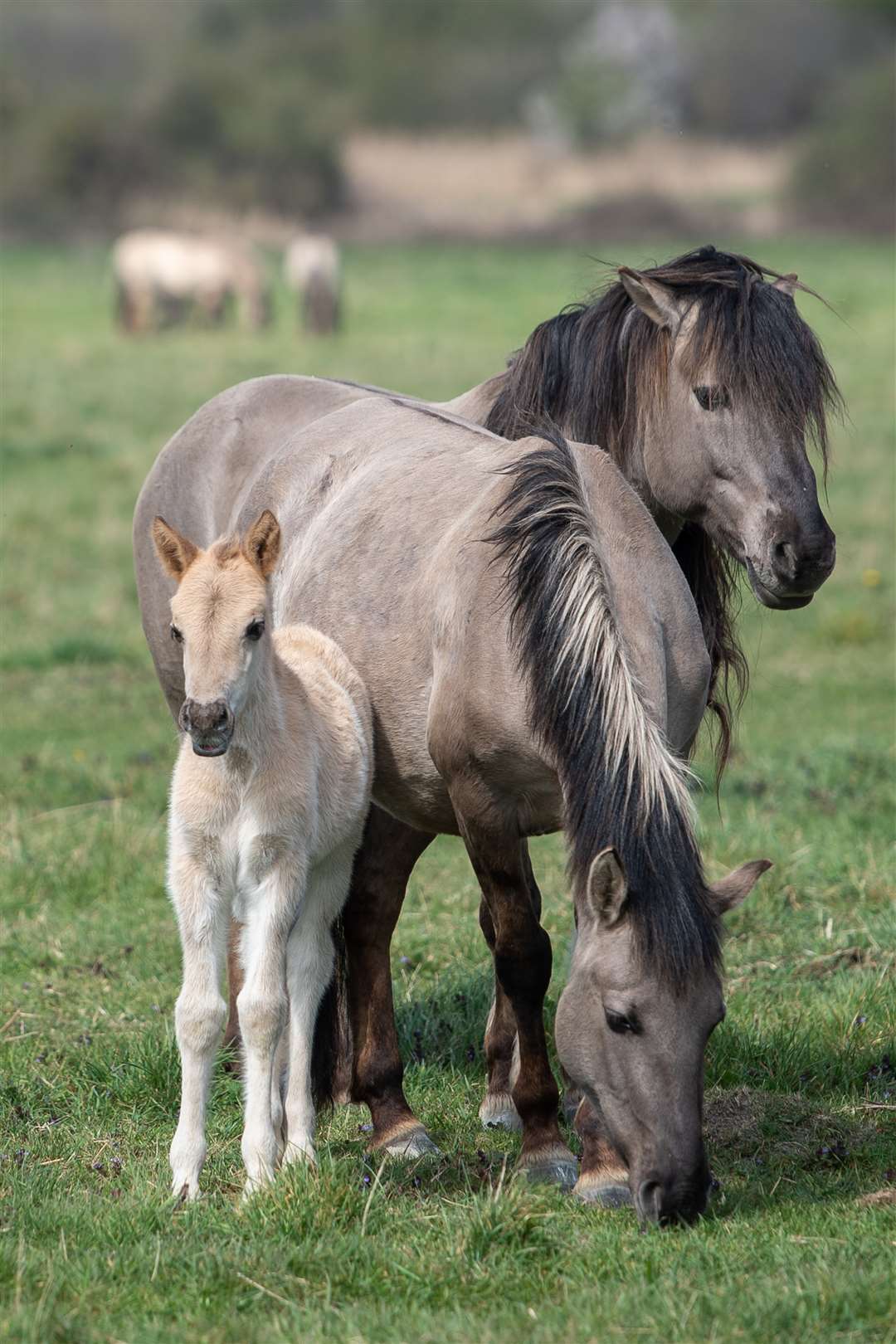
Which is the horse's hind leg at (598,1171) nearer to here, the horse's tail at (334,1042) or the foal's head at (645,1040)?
the foal's head at (645,1040)

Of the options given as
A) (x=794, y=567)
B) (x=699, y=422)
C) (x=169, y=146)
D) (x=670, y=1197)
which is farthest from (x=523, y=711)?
(x=169, y=146)

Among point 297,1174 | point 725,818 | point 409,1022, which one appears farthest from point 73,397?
point 297,1174

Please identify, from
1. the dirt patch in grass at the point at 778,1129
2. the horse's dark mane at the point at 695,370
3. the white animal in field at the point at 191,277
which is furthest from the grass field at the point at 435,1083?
the white animal in field at the point at 191,277

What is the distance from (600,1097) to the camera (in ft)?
11.8

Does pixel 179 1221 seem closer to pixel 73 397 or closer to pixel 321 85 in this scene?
pixel 73 397

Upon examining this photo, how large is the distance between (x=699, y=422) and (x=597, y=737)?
53.9 inches

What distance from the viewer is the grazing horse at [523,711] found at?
11.6ft

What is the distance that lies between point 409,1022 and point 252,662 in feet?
6.42

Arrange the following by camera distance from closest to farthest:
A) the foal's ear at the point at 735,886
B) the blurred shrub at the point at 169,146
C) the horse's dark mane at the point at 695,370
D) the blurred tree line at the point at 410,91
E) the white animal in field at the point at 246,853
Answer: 1. the foal's ear at the point at 735,886
2. the white animal in field at the point at 246,853
3. the horse's dark mane at the point at 695,370
4. the blurred shrub at the point at 169,146
5. the blurred tree line at the point at 410,91

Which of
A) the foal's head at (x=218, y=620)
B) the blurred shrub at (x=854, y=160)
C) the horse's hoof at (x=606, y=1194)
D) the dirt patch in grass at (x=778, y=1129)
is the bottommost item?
the dirt patch in grass at (x=778, y=1129)

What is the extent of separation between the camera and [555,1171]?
4.16m

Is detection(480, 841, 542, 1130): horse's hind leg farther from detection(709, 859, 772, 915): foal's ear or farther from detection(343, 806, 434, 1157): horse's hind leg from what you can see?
detection(709, 859, 772, 915): foal's ear

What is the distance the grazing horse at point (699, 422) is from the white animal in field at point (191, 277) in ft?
86.3

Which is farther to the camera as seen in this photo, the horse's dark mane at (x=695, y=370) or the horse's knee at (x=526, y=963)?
the horse's dark mane at (x=695, y=370)
